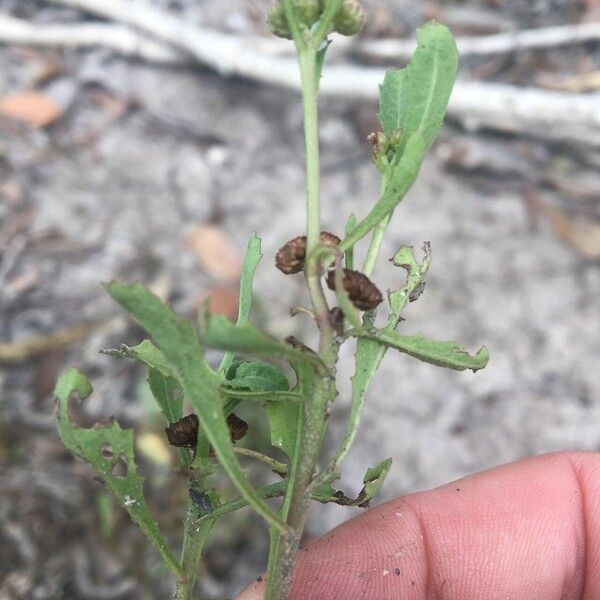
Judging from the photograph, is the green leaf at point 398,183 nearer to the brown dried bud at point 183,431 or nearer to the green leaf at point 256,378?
the green leaf at point 256,378

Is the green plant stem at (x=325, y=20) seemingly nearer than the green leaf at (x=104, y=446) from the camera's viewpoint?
Yes

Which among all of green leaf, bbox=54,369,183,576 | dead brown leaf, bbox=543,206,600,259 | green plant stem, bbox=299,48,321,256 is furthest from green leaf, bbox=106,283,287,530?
dead brown leaf, bbox=543,206,600,259

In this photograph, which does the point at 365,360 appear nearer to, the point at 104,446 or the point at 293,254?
the point at 293,254

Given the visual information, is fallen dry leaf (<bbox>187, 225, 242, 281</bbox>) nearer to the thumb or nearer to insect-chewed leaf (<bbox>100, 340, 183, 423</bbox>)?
the thumb

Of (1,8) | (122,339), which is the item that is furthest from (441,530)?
(1,8)

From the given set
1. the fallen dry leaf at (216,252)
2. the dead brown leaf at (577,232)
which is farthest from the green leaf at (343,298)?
the dead brown leaf at (577,232)

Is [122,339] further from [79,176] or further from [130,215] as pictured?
[79,176]

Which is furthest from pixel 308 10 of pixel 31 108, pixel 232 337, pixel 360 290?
pixel 31 108
